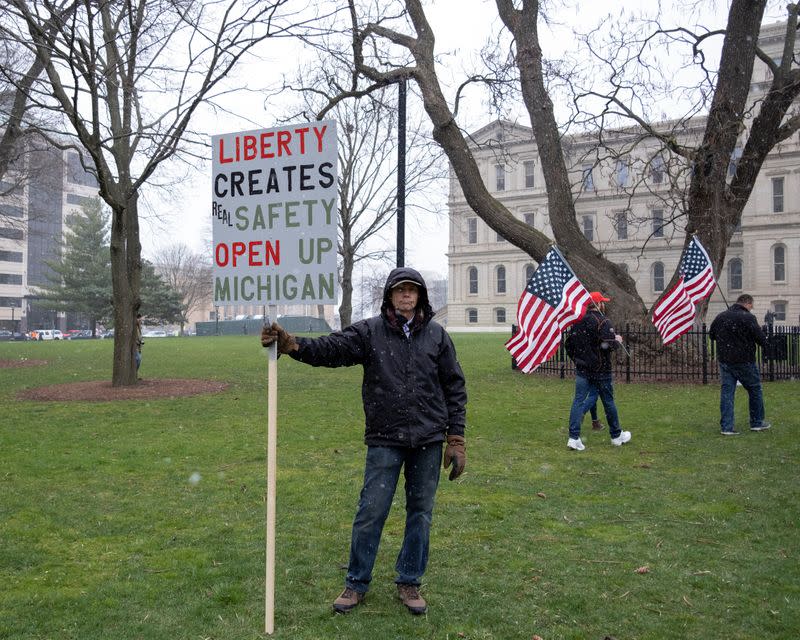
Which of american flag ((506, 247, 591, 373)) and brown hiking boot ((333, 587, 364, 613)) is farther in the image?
american flag ((506, 247, 591, 373))

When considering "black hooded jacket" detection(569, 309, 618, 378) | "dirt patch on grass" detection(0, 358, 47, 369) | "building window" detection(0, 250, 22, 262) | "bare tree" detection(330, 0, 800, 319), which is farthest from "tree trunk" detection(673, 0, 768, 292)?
"building window" detection(0, 250, 22, 262)

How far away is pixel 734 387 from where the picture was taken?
10.2 meters

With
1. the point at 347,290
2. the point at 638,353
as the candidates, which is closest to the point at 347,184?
the point at 347,290

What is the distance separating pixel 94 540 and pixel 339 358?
8.97 ft

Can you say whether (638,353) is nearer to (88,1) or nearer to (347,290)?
(88,1)

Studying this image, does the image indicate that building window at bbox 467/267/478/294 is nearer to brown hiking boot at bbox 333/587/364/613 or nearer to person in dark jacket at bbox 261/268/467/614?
person in dark jacket at bbox 261/268/467/614

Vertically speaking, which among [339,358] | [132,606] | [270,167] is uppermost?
[270,167]

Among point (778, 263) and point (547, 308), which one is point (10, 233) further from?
point (778, 263)

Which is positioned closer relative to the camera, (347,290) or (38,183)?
(38,183)

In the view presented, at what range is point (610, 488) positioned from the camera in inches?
297

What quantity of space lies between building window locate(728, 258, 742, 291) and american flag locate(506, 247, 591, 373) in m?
59.1

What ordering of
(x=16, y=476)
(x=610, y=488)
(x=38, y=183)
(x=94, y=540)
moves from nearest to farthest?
(x=94, y=540)
(x=610, y=488)
(x=16, y=476)
(x=38, y=183)

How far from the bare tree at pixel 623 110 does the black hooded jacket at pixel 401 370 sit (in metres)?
14.2

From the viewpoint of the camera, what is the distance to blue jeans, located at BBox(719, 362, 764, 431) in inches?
408
